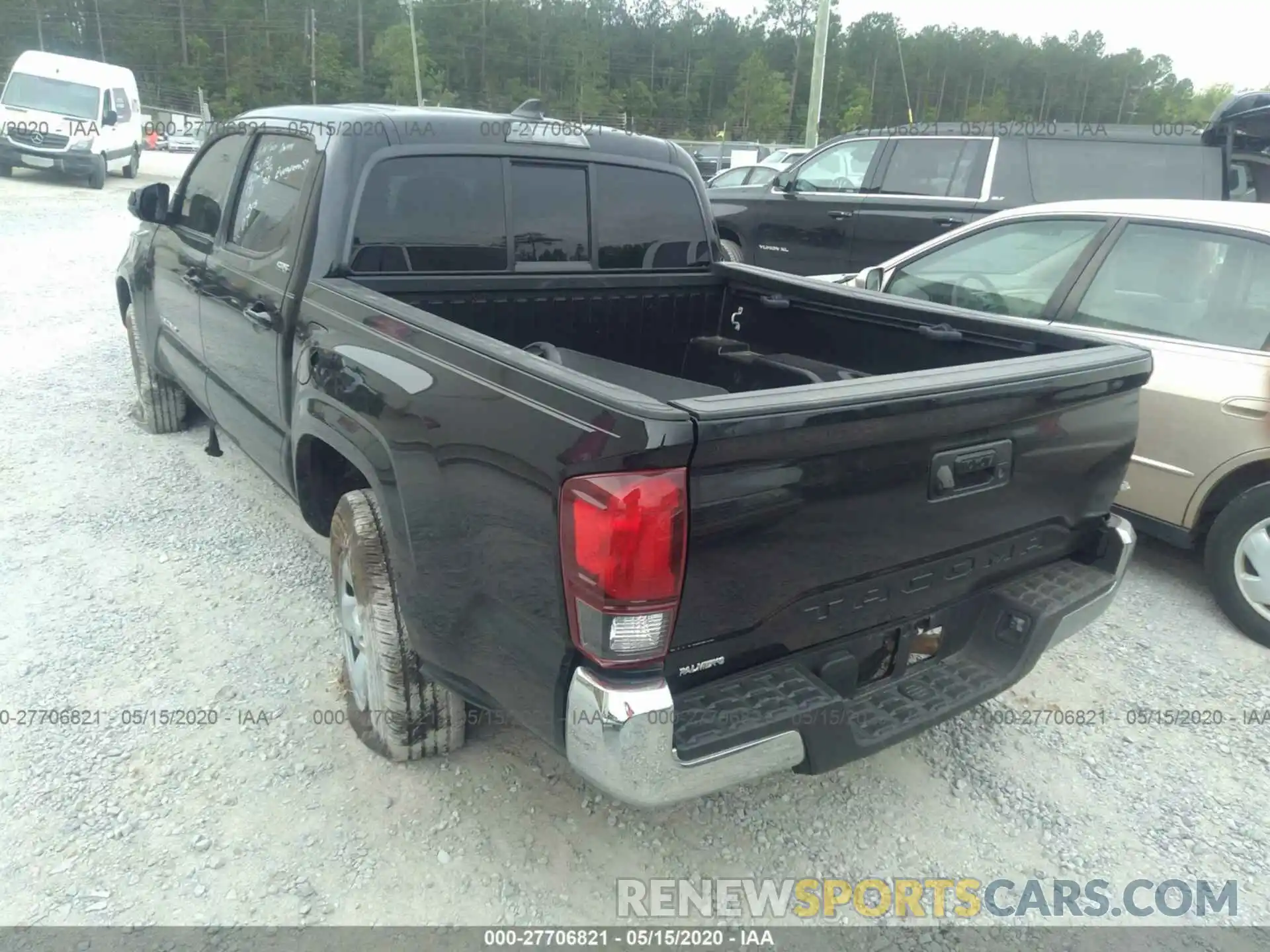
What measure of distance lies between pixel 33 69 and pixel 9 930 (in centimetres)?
2107

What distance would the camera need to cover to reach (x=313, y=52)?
57844 millimetres

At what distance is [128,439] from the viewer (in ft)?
17.5

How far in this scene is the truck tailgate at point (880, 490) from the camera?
6.28ft

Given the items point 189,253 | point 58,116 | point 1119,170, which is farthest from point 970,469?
point 58,116

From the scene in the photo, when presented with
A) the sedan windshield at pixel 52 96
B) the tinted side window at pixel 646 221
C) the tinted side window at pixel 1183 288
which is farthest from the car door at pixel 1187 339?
the sedan windshield at pixel 52 96

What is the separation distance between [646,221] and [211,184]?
2.03m

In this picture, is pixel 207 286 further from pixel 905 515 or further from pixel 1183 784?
pixel 1183 784

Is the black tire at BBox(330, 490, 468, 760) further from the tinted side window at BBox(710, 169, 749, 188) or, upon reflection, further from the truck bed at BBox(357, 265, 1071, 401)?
the tinted side window at BBox(710, 169, 749, 188)

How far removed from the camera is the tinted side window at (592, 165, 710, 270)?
364cm

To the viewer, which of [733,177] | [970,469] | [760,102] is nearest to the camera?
[970,469]

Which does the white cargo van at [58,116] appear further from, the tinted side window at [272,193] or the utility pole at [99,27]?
the utility pole at [99,27]

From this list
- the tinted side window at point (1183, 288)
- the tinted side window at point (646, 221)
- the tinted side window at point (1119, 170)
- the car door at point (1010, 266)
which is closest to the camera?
the tinted side window at point (646, 221)

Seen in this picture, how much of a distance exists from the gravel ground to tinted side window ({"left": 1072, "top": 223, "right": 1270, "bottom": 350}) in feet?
4.00

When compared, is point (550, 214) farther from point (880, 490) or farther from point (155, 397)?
point (155, 397)
